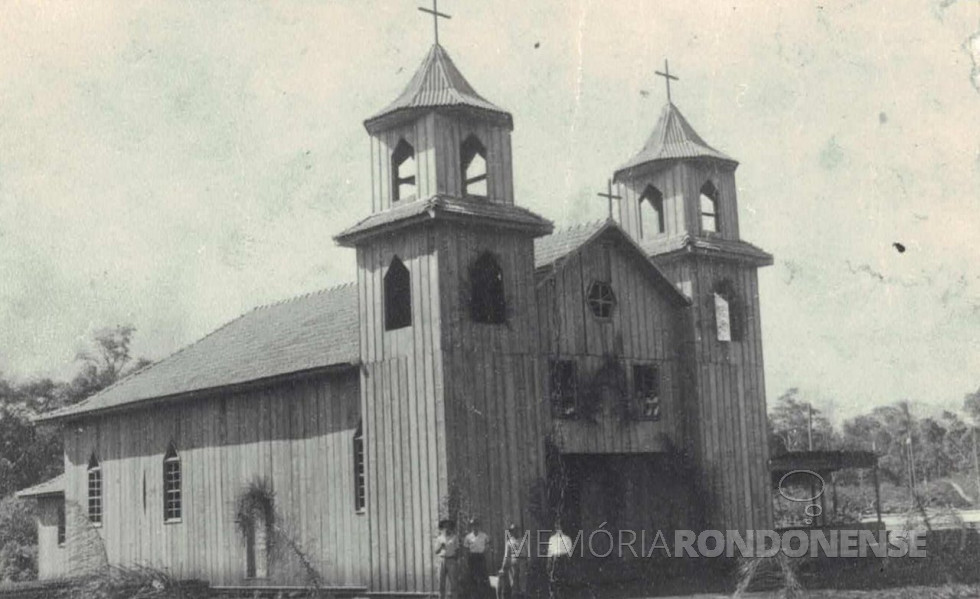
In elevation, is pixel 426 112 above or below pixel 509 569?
above

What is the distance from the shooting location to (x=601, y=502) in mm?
30078

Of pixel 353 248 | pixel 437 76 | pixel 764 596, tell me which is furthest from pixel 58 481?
pixel 764 596

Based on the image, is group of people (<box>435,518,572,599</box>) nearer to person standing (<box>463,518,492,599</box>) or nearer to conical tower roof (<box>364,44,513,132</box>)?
person standing (<box>463,518,492,599</box>)

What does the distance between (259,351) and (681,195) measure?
11.7 metres

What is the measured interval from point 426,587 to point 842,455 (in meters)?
14.7

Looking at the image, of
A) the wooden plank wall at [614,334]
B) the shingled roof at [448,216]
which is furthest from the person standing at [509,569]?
the shingled roof at [448,216]

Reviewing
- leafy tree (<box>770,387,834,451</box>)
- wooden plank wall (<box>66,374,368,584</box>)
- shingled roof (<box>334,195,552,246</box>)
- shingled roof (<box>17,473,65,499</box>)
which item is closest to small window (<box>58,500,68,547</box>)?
shingled roof (<box>17,473,65,499</box>)

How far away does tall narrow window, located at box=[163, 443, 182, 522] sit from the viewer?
34062 millimetres

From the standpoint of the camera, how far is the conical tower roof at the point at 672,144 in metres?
31.6

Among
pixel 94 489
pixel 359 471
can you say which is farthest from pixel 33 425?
pixel 359 471

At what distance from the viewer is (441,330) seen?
25.2 meters

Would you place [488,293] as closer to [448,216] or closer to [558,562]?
[448,216]

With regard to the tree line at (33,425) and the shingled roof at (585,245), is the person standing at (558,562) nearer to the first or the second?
the shingled roof at (585,245)

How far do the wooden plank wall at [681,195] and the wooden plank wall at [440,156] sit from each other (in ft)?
19.8
